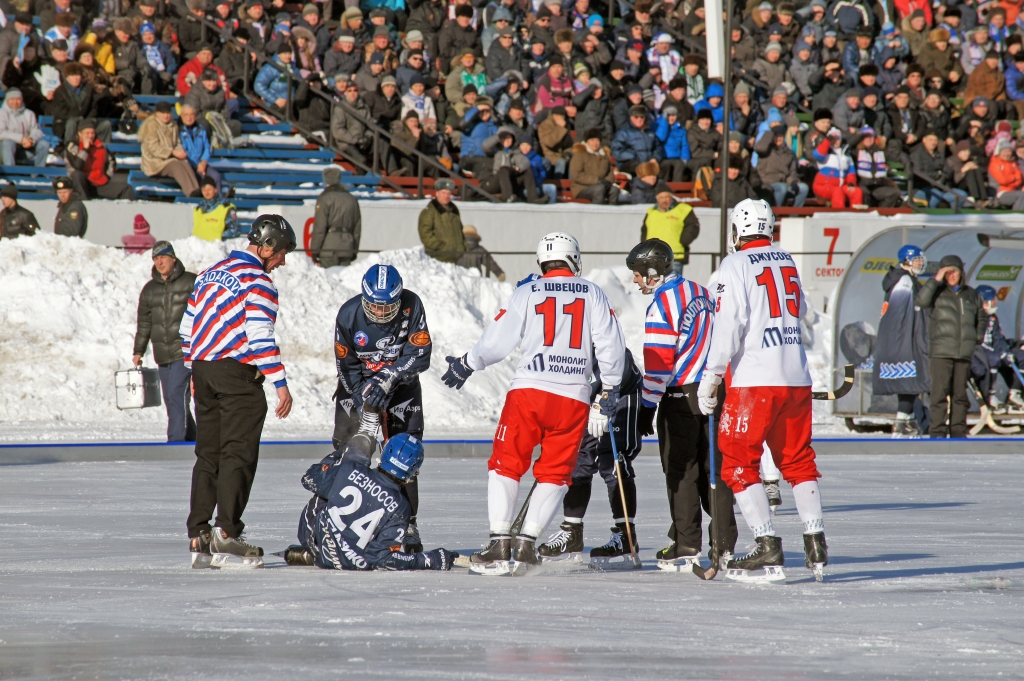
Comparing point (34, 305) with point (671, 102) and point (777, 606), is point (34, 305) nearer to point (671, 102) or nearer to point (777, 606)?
point (671, 102)

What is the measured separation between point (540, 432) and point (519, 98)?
16189mm

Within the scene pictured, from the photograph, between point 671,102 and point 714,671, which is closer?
point 714,671

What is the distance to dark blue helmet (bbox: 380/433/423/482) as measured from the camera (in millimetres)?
7363

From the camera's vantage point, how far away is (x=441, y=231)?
2030cm

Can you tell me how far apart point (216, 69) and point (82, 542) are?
14.7m

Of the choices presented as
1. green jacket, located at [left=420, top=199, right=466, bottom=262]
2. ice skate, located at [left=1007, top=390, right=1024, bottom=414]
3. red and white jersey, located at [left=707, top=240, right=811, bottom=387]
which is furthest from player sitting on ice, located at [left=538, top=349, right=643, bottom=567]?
green jacket, located at [left=420, top=199, right=466, bottom=262]

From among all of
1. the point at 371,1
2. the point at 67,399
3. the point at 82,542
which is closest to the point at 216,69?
the point at 371,1

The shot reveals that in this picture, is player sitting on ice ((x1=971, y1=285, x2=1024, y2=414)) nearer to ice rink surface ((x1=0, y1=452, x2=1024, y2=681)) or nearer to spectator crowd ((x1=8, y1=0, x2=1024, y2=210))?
spectator crowd ((x1=8, y1=0, x2=1024, y2=210))

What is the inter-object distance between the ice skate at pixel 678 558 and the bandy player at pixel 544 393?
0.68 meters

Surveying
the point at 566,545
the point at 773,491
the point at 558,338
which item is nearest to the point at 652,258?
the point at 558,338

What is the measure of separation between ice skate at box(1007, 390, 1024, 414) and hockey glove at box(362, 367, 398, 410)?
11696 millimetres

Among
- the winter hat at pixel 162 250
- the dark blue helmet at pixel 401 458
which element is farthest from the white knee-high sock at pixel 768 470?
the winter hat at pixel 162 250

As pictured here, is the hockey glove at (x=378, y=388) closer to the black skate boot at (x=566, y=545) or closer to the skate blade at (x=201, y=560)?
the skate blade at (x=201, y=560)

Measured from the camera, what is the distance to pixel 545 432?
7461 millimetres
